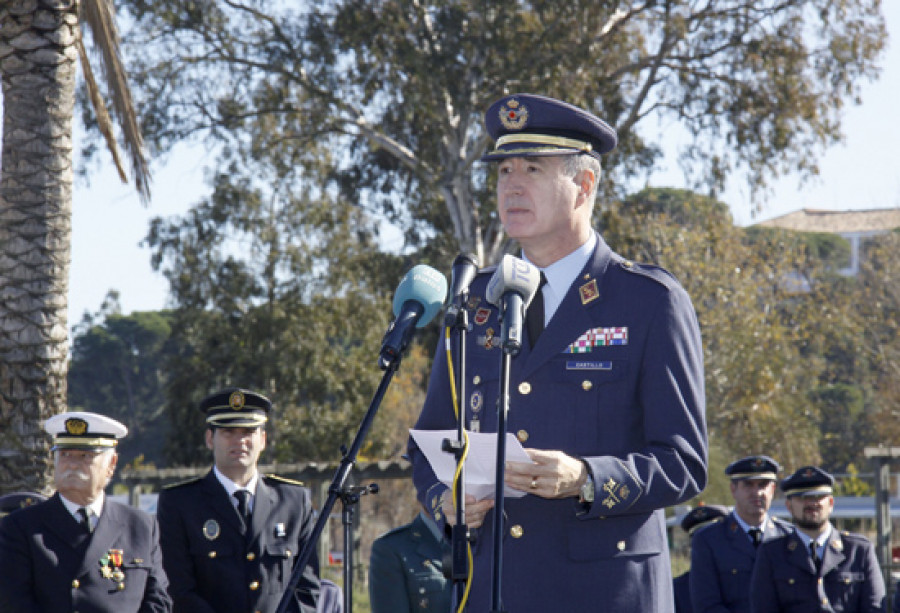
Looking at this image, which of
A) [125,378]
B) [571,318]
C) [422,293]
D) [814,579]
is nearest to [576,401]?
[571,318]

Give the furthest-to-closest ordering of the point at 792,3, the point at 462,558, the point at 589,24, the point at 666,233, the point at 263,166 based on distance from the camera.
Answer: the point at 666,233, the point at 263,166, the point at 792,3, the point at 589,24, the point at 462,558

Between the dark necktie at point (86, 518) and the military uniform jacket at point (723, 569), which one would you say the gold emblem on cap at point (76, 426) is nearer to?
the dark necktie at point (86, 518)

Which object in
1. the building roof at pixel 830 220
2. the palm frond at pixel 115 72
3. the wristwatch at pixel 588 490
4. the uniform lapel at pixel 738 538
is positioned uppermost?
the building roof at pixel 830 220

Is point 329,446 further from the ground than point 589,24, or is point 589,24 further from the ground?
point 589,24

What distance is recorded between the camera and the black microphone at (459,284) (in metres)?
3.17

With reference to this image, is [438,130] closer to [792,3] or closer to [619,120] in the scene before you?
Answer: [619,120]

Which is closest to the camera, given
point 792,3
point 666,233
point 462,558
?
point 462,558

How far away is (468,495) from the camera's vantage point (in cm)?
316

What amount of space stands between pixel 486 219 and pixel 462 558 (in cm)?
2173

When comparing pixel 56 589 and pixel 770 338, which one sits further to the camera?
pixel 770 338

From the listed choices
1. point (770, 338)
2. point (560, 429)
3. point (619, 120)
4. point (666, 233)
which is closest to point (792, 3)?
point (619, 120)

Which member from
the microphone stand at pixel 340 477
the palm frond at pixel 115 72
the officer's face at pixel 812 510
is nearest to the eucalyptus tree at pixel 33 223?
the palm frond at pixel 115 72

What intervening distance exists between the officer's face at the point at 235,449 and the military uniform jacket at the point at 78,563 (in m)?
0.56

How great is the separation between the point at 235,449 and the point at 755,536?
4.39m
